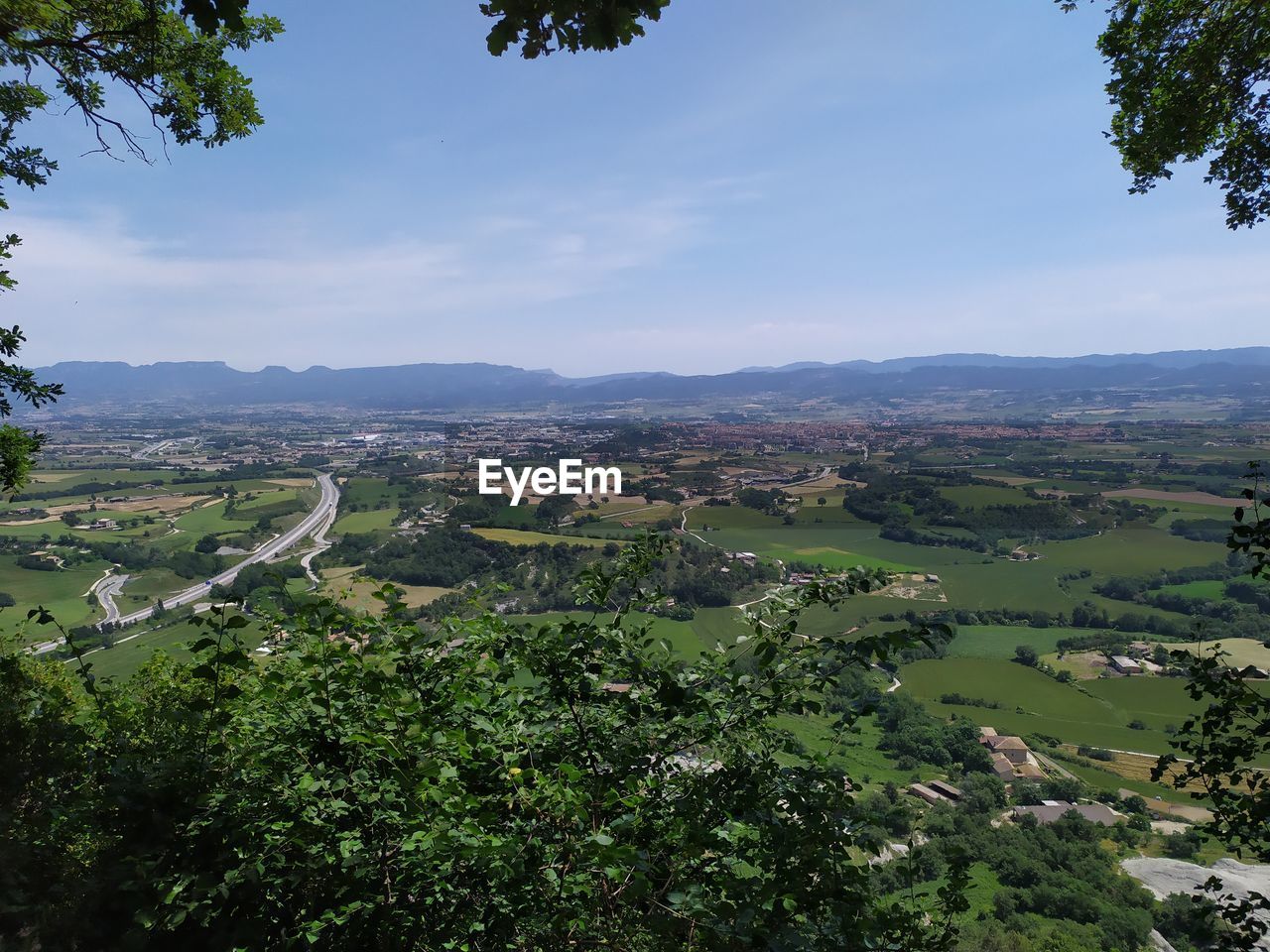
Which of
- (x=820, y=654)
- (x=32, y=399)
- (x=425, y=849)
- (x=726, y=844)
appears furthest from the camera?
(x=32, y=399)

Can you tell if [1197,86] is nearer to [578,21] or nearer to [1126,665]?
[578,21]

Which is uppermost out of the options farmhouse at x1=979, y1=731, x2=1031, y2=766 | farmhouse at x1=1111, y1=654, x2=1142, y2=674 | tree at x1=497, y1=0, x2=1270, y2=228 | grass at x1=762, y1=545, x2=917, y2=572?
tree at x1=497, y1=0, x2=1270, y2=228

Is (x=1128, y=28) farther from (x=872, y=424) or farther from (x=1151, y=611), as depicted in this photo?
(x=872, y=424)

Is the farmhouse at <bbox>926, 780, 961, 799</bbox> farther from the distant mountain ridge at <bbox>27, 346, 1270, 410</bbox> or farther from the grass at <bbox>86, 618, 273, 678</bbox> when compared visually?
the distant mountain ridge at <bbox>27, 346, 1270, 410</bbox>

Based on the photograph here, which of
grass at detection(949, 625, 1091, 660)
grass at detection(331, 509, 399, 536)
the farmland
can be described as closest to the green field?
the farmland

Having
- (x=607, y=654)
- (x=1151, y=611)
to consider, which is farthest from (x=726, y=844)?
(x=1151, y=611)

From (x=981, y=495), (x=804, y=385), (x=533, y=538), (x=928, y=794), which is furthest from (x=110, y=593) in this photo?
(x=804, y=385)
